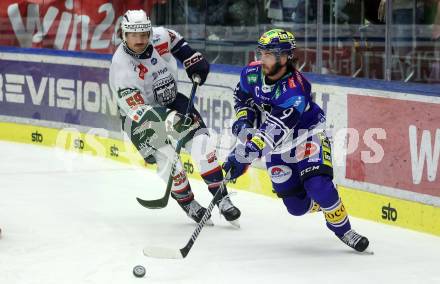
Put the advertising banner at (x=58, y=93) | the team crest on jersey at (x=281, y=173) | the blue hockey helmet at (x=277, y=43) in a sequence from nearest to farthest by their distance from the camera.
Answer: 1. the blue hockey helmet at (x=277, y=43)
2. the team crest on jersey at (x=281, y=173)
3. the advertising banner at (x=58, y=93)

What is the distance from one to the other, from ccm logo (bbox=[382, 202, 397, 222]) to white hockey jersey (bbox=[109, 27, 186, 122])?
1.41m

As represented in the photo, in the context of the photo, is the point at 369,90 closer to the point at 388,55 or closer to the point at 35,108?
the point at 388,55

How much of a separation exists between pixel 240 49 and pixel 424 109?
2.58 meters

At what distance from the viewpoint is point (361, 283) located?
16.5 feet

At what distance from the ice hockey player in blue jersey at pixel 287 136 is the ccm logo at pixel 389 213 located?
0.70m

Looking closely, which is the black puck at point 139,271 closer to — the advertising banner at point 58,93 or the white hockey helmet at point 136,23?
the white hockey helmet at point 136,23

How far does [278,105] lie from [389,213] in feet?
3.99

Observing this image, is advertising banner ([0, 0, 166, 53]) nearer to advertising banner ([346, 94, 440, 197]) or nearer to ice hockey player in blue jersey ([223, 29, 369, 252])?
advertising banner ([346, 94, 440, 197])

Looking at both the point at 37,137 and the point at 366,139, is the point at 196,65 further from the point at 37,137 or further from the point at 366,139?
the point at 37,137

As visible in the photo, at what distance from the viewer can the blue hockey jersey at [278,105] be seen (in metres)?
5.59

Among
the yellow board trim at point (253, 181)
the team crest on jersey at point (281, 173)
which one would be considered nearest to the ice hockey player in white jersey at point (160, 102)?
the team crest on jersey at point (281, 173)

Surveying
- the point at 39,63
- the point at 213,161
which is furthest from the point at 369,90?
the point at 39,63

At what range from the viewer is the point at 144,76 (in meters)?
6.51

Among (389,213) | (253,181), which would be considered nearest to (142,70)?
(253,181)
